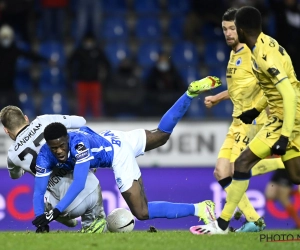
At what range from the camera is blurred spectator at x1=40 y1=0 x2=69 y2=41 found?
1738 centimetres

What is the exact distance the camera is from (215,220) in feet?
30.4

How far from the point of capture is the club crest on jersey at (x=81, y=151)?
30.0 feet

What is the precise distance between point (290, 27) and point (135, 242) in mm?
8798

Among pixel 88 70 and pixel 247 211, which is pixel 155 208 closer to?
pixel 247 211

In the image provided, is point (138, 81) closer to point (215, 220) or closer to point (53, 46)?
point (53, 46)

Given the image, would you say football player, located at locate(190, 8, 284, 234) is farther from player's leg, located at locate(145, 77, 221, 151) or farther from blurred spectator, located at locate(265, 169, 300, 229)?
blurred spectator, located at locate(265, 169, 300, 229)

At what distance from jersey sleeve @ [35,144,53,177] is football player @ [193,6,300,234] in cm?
172

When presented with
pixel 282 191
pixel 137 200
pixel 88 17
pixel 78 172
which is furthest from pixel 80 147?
pixel 88 17

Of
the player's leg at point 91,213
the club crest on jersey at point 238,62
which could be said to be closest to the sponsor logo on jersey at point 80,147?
the player's leg at point 91,213

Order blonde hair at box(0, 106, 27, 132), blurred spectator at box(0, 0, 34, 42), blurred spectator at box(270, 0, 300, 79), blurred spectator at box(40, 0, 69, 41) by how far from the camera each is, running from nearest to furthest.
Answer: blonde hair at box(0, 106, 27, 132)
blurred spectator at box(270, 0, 300, 79)
blurred spectator at box(0, 0, 34, 42)
blurred spectator at box(40, 0, 69, 41)

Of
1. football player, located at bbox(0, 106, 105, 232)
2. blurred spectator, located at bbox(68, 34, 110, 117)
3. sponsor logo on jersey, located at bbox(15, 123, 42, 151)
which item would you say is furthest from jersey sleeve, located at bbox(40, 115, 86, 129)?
blurred spectator, located at bbox(68, 34, 110, 117)

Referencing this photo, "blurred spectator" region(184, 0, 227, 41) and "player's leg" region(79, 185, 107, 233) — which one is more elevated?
"blurred spectator" region(184, 0, 227, 41)

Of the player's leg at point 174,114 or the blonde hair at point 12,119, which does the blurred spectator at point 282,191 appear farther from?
the blonde hair at point 12,119

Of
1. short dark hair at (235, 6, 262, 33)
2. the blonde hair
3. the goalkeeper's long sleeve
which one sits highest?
short dark hair at (235, 6, 262, 33)
